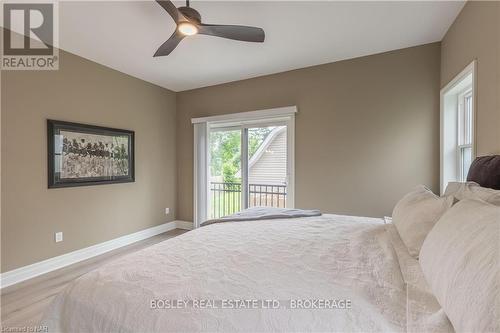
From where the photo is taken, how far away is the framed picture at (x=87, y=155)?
9.24 feet

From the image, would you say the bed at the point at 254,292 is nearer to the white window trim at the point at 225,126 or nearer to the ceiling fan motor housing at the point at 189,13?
the ceiling fan motor housing at the point at 189,13

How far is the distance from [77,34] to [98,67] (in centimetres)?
77

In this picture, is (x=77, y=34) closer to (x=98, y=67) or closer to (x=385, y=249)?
(x=98, y=67)

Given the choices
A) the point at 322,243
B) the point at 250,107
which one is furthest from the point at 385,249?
the point at 250,107

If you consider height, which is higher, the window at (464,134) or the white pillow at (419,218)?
the window at (464,134)

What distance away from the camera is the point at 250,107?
387 centimetres

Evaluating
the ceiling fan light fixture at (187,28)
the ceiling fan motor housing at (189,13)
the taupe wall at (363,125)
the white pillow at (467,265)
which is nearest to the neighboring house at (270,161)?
the taupe wall at (363,125)

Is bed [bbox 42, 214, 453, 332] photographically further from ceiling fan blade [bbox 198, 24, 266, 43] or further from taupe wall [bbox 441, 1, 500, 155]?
ceiling fan blade [bbox 198, 24, 266, 43]

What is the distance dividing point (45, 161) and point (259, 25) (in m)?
2.79

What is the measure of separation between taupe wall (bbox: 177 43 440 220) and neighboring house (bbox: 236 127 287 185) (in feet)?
0.99

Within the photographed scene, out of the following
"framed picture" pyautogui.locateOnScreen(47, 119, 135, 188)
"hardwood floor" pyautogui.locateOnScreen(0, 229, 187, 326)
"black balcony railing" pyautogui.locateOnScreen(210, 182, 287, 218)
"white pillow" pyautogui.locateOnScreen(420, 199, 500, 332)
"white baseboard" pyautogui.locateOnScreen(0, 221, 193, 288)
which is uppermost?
"framed picture" pyautogui.locateOnScreen(47, 119, 135, 188)

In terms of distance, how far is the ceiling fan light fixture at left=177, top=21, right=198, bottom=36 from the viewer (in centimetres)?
176

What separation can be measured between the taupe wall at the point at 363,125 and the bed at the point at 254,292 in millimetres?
1789

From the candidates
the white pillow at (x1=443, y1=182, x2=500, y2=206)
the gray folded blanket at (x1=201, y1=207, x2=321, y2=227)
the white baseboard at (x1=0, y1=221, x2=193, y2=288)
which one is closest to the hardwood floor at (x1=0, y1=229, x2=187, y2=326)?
the white baseboard at (x1=0, y1=221, x2=193, y2=288)
